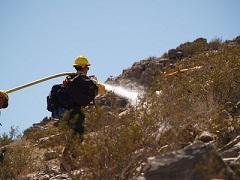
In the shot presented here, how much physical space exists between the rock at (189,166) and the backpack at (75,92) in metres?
3.59

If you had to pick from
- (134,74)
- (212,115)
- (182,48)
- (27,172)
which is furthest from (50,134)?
(182,48)

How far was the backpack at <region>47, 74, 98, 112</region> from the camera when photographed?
8.03 meters

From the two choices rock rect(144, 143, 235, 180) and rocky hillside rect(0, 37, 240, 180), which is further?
rocky hillside rect(0, 37, 240, 180)

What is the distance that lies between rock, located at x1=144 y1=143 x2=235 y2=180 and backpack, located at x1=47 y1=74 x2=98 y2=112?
11.8ft

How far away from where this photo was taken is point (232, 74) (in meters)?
10.5

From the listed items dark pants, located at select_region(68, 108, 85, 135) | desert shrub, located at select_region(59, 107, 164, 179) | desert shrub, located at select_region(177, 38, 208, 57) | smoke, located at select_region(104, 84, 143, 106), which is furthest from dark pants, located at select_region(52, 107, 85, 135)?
desert shrub, located at select_region(177, 38, 208, 57)

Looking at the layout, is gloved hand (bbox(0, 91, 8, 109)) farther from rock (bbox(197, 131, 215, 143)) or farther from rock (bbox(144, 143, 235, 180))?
rock (bbox(144, 143, 235, 180))

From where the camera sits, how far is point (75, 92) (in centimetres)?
804

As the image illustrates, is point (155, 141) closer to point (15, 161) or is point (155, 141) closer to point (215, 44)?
point (15, 161)

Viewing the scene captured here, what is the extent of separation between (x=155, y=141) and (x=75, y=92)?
1.96 m

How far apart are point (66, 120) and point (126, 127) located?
123 cm

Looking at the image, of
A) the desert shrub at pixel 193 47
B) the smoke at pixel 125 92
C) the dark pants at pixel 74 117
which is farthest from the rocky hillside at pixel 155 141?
the desert shrub at pixel 193 47

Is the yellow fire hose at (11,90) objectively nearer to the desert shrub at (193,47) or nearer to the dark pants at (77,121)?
the dark pants at (77,121)

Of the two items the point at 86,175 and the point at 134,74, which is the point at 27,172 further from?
the point at 134,74
